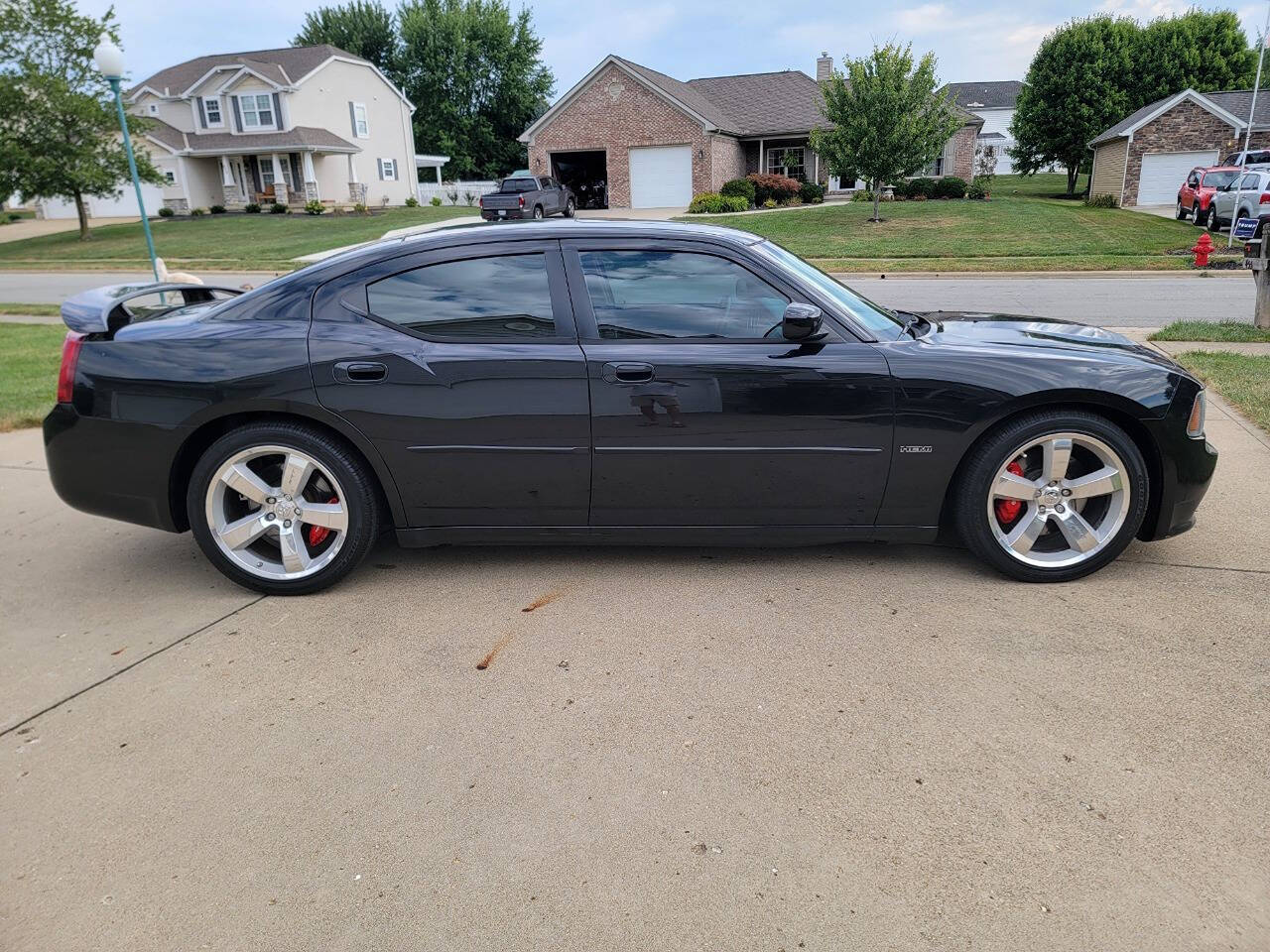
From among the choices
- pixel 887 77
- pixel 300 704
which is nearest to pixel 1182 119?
pixel 887 77

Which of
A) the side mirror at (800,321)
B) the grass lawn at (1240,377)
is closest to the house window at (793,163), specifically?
the grass lawn at (1240,377)

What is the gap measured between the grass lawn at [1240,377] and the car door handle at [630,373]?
4659 mm

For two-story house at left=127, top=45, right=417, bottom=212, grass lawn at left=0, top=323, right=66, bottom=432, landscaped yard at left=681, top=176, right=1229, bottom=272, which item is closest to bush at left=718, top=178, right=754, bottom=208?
landscaped yard at left=681, top=176, right=1229, bottom=272

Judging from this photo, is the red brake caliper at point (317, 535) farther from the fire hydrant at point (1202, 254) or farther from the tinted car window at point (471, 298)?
the fire hydrant at point (1202, 254)

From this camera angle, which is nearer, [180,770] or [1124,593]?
[180,770]

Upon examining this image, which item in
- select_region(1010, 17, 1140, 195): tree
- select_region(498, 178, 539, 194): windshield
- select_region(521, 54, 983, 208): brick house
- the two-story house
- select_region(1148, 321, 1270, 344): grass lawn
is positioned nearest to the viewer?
select_region(1148, 321, 1270, 344): grass lawn

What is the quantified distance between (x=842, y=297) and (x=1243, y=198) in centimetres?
2306

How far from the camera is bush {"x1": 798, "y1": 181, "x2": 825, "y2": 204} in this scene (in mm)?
37062

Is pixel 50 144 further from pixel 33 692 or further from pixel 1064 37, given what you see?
pixel 1064 37

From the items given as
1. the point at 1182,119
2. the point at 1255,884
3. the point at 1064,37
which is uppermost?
the point at 1064,37

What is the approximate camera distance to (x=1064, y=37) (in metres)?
41.8

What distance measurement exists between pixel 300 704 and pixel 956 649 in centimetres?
236

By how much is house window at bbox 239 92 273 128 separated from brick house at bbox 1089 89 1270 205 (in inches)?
1479

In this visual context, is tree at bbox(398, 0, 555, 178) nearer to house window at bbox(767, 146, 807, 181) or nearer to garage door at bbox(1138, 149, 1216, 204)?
house window at bbox(767, 146, 807, 181)
